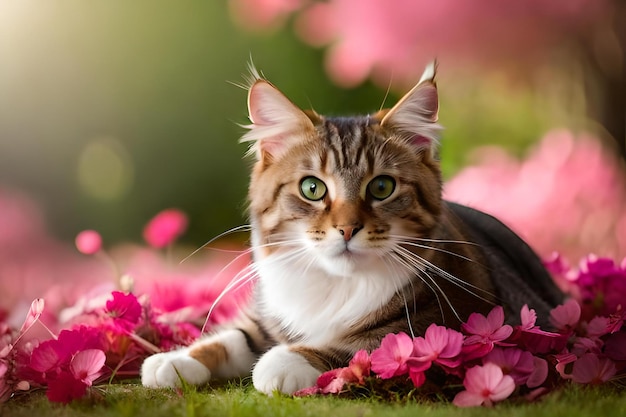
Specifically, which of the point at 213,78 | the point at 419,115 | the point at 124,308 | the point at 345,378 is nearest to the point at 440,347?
the point at 345,378

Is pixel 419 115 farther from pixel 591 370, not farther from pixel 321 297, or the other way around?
pixel 591 370

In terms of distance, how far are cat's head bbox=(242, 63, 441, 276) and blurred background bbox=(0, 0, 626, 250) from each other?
124 centimetres

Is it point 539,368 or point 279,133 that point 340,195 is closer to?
point 279,133

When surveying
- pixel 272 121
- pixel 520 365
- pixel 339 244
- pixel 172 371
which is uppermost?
pixel 272 121

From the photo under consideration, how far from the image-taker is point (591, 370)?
3.45 feet

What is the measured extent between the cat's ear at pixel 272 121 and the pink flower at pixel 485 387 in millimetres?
468

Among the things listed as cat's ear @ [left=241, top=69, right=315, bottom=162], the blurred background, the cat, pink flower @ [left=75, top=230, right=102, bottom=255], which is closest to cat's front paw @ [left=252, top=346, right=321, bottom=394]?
the cat

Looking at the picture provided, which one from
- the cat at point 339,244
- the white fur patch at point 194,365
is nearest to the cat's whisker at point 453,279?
the cat at point 339,244

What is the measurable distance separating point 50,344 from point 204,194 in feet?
5.47

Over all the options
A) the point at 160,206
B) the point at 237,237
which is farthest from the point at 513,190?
the point at 160,206

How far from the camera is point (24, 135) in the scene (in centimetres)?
244

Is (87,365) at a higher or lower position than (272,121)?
lower

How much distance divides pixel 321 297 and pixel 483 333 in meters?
0.28

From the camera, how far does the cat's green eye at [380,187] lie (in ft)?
3.75
